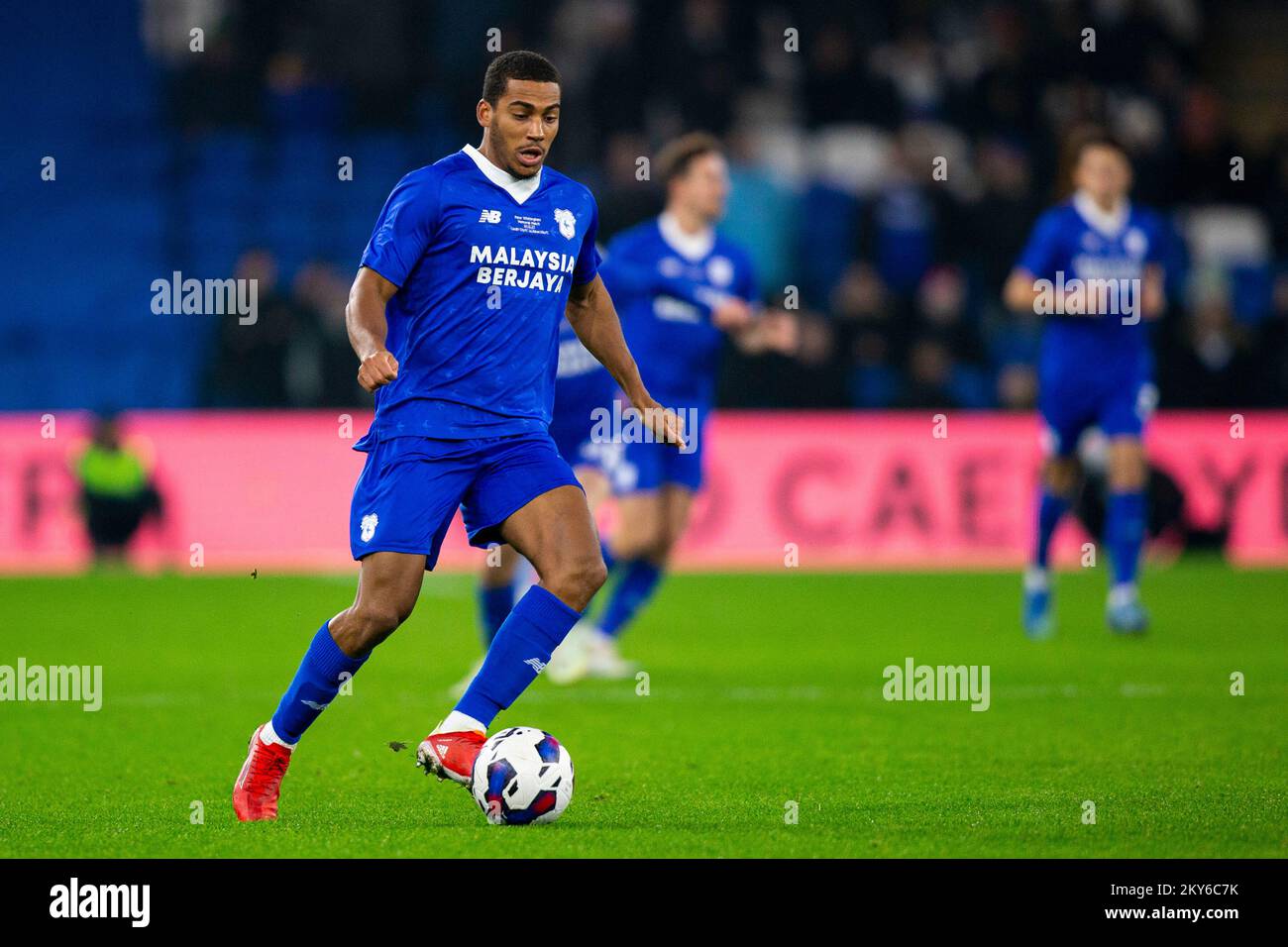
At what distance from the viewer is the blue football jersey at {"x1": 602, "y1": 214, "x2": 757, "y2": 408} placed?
1011cm

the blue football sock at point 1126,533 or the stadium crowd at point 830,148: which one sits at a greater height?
the stadium crowd at point 830,148

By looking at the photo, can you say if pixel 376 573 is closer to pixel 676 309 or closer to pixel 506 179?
pixel 506 179

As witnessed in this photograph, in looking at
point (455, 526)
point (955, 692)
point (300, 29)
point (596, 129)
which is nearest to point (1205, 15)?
point (596, 129)

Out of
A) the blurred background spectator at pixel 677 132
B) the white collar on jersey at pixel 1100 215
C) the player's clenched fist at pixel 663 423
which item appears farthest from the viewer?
the blurred background spectator at pixel 677 132

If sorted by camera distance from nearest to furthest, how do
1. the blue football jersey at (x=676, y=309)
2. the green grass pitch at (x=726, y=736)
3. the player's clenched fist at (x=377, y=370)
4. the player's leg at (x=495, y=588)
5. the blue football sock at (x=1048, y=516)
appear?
the player's clenched fist at (x=377, y=370), the green grass pitch at (x=726, y=736), the player's leg at (x=495, y=588), the blue football jersey at (x=676, y=309), the blue football sock at (x=1048, y=516)

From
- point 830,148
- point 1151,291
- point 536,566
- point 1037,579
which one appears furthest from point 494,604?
point 830,148

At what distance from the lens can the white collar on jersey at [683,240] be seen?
10.2 meters

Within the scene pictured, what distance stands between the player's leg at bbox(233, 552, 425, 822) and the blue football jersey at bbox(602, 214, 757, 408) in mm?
4627

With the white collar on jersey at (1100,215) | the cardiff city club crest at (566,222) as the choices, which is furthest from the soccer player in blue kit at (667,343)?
the cardiff city club crest at (566,222)

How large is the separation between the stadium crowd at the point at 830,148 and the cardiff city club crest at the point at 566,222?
11110 mm

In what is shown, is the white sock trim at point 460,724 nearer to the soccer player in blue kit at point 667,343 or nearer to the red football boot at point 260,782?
the red football boot at point 260,782

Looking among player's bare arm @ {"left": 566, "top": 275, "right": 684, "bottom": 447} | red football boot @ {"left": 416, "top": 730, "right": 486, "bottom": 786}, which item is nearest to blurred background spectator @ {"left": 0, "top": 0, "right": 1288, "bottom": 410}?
player's bare arm @ {"left": 566, "top": 275, "right": 684, "bottom": 447}

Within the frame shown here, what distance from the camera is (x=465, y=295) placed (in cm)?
568

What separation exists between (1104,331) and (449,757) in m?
6.82
